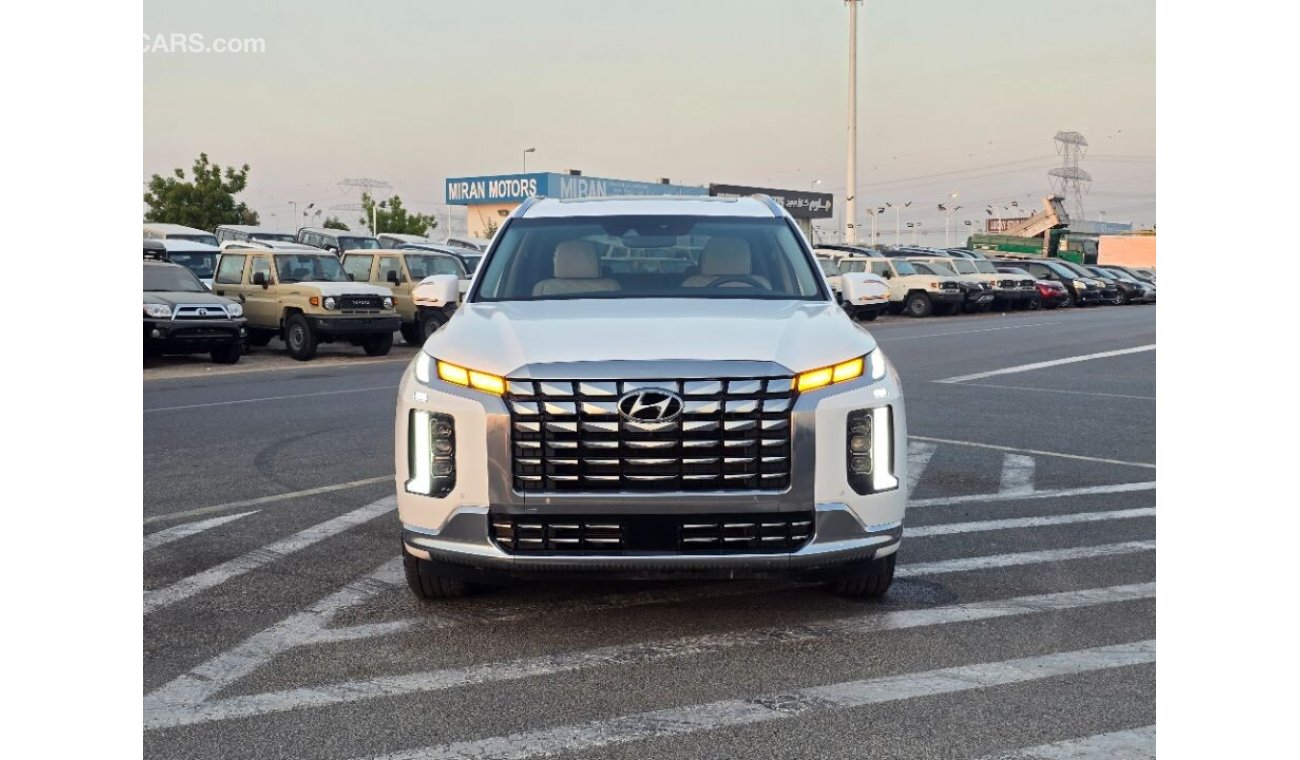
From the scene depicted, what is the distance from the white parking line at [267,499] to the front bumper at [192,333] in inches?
471

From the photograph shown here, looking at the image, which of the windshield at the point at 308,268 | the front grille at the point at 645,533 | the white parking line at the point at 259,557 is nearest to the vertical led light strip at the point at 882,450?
the front grille at the point at 645,533

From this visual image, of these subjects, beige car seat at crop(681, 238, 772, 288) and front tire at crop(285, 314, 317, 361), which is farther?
front tire at crop(285, 314, 317, 361)

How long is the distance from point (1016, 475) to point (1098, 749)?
5358 millimetres

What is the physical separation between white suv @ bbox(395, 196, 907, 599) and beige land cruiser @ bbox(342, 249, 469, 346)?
18.7 metres

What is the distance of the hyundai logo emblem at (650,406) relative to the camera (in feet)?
16.3

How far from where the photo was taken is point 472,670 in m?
4.81

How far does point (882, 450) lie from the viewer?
17.2ft

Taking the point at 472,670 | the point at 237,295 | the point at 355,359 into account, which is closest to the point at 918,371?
the point at 355,359

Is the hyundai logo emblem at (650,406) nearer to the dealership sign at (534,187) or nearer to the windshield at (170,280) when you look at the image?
the windshield at (170,280)

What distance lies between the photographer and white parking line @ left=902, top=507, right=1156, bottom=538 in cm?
729

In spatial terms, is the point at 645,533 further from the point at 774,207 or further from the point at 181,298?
the point at 181,298

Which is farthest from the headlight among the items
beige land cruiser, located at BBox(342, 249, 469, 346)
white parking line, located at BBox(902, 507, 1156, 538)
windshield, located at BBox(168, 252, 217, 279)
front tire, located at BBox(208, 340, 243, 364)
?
windshield, located at BBox(168, 252, 217, 279)

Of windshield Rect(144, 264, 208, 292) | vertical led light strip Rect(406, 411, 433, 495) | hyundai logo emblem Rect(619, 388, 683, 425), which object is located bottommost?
vertical led light strip Rect(406, 411, 433, 495)

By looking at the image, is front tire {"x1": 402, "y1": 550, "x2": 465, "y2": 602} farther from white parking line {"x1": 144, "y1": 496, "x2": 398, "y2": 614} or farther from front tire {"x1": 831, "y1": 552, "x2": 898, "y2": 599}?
front tire {"x1": 831, "y1": 552, "x2": 898, "y2": 599}
